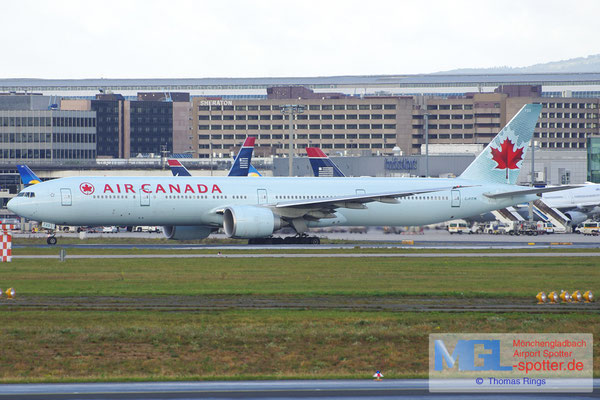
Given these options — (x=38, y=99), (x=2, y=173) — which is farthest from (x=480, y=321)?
(x=38, y=99)

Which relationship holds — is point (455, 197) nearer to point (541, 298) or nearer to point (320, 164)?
point (320, 164)

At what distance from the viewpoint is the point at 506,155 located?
76500mm

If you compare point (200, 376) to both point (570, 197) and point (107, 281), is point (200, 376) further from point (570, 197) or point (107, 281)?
point (570, 197)

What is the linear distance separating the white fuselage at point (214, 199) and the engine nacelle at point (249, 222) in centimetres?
146

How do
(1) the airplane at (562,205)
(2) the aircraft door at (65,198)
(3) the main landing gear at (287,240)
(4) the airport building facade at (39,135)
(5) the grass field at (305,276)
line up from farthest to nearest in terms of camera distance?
(4) the airport building facade at (39,135)
(1) the airplane at (562,205)
(3) the main landing gear at (287,240)
(2) the aircraft door at (65,198)
(5) the grass field at (305,276)

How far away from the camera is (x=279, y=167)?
494ft

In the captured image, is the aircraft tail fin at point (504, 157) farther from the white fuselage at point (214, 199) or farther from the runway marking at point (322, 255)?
the runway marking at point (322, 255)

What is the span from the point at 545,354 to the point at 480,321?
19.7ft

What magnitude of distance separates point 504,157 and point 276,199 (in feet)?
64.3

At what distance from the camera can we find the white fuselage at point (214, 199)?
64375 mm

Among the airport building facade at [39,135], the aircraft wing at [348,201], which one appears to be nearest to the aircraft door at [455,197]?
the aircraft wing at [348,201]

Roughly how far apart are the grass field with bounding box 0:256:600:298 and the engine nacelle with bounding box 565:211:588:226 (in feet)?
179

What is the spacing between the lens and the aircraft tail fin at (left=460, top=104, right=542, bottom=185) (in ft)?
251

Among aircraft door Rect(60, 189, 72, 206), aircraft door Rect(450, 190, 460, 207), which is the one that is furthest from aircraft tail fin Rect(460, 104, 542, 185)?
aircraft door Rect(60, 189, 72, 206)
